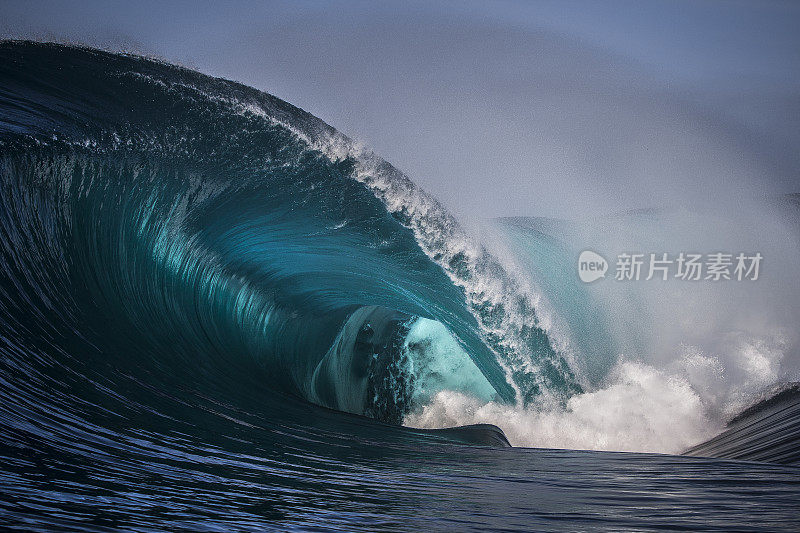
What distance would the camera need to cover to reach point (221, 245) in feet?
18.4

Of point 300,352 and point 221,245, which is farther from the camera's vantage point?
point 300,352

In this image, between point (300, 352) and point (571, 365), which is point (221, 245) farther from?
point (571, 365)

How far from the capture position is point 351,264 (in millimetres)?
5996

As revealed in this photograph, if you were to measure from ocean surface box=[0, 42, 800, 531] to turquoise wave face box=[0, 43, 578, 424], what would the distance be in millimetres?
20

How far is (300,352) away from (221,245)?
1.60m

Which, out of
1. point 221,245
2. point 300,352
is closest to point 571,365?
point 300,352

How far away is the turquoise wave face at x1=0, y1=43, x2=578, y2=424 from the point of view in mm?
3939

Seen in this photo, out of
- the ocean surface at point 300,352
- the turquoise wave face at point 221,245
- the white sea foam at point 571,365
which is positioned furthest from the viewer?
the white sea foam at point 571,365

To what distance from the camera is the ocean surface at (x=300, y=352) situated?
75.4 inches

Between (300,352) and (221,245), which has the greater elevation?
(221,245)

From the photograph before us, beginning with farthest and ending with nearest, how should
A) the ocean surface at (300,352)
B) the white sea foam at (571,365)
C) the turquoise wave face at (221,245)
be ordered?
1. the white sea foam at (571,365)
2. the turquoise wave face at (221,245)
3. the ocean surface at (300,352)

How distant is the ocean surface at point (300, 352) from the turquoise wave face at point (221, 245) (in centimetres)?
2

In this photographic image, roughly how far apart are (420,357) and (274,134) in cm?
293

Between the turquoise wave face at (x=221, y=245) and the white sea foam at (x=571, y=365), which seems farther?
the white sea foam at (x=571, y=365)
